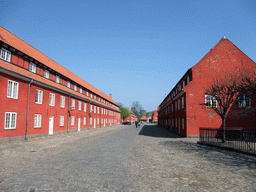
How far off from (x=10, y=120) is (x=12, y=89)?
100 inches

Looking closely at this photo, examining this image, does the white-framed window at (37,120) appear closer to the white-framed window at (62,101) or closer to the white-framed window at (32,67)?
the white-framed window at (32,67)

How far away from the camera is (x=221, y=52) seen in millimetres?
21281

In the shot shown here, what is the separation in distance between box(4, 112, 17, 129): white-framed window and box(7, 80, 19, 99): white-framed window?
1419 mm

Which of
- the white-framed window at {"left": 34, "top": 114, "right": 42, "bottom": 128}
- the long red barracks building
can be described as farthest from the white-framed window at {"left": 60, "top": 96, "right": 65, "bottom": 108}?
the white-framed window at {"left": 34, "top": 114, "right": 42, "bottom": 128}

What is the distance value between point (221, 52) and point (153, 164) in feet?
59.0

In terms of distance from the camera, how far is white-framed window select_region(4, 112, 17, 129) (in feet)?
50.3

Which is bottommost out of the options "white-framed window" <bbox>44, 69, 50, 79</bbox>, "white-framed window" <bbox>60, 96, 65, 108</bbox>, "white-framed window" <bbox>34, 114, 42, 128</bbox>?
"white-framed window" <bbox>34, 114, 42, 128</bbox>

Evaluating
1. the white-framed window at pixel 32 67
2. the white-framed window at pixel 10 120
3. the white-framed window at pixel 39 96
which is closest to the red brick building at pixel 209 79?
the white-framed window at pixel 39 96

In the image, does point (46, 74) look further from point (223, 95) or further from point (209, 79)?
point (223, 95)

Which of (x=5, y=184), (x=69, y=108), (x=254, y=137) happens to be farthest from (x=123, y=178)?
(x=69, y=108)

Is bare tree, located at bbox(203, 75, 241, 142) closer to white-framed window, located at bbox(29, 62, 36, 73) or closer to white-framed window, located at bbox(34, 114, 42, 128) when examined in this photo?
white-framed window, located at bbox(34, 114, 42, 128)

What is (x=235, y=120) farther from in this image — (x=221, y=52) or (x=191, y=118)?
(x=221, y=52)

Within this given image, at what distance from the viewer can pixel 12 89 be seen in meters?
16.0

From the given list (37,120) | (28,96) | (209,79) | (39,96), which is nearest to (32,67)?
(39,96)
